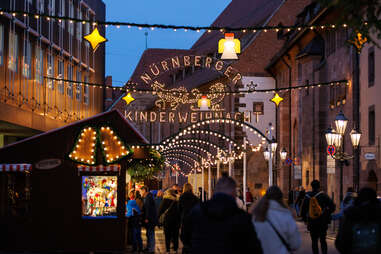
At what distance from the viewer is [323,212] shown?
17.3 metres

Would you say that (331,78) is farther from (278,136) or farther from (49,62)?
(278,136)

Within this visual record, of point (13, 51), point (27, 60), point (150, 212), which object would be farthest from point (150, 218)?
point (27, 60)

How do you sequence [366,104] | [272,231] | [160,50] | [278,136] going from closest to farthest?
[272,231] → [366,104] → [278,136] → [160,50]

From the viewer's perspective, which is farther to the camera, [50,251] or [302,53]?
[302,53]

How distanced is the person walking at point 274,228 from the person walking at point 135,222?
13.4m

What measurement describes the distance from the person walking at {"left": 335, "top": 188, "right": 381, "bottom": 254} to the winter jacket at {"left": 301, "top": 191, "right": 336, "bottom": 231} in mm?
8448

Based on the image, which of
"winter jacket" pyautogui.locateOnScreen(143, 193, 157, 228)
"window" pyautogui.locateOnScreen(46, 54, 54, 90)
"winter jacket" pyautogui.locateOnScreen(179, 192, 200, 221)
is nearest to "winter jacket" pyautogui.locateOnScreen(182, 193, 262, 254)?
"winter jacket" pyautogui.locateOnScreen(179, 192, 200, 221)

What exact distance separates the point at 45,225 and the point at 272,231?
13.2 m

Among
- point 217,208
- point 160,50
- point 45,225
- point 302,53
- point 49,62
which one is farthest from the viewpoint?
point 160,50

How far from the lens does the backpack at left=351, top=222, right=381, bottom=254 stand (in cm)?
869

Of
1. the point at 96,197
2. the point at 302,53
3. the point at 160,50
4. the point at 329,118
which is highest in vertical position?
the point at 160,50

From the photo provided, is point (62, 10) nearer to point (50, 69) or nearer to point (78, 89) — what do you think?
point (50, 69)

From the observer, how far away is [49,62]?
38.5m

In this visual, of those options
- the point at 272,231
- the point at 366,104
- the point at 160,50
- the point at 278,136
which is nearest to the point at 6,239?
the point at 272,231
